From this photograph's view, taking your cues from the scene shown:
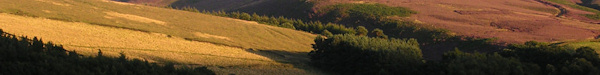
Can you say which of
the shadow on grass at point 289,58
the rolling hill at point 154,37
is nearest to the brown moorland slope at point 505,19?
the rolling hill at point 154,37

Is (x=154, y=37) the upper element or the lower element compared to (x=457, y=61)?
lower

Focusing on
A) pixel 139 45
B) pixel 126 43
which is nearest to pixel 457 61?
pixel 139 45

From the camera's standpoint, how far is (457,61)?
34625 mm

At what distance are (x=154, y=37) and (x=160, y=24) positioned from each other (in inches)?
507

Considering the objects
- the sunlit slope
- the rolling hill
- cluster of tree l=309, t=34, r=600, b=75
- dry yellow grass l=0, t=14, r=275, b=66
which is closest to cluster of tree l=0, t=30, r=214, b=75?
the rolling hill

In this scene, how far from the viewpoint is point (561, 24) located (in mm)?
108938

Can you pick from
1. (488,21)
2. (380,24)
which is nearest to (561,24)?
(488,21)

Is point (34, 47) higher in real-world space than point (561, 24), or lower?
higher

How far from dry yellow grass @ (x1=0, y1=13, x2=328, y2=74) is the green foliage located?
5.35m

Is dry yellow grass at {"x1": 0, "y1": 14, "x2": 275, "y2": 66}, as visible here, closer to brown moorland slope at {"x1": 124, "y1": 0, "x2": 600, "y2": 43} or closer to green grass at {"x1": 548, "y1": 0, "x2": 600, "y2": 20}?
brown moorland slope at {"x1": 124, "y1": 0, "x2": 600, "y2": 43}

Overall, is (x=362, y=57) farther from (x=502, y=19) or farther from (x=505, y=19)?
(x=505, y=19)

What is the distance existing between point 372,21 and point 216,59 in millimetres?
85966

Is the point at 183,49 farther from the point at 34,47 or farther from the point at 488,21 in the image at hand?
the point at 488,21

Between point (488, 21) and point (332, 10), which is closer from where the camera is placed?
point (488, 21)
